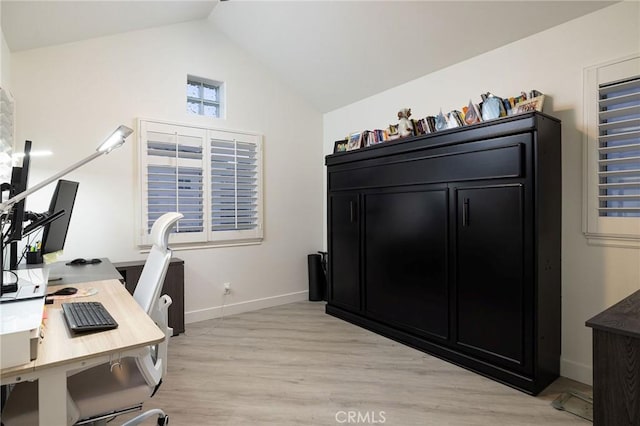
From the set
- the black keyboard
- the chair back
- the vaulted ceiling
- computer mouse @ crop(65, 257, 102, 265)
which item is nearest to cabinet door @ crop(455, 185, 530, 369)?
the vaulted ceiling

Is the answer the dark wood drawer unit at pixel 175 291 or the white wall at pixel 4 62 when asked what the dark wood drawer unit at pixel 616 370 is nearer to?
the dark wood drawer unit at pixel 175 291

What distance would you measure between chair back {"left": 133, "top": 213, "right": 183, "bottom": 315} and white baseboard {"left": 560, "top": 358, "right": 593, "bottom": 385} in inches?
108

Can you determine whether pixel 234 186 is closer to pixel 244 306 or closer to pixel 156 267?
pixel 244 306

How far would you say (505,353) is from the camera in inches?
93.5

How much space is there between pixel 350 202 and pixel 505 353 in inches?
75.3

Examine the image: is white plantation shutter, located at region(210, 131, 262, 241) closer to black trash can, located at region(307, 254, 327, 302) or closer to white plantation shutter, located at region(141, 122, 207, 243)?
white plantation shutter, located at region(141, 122, 207, 243)

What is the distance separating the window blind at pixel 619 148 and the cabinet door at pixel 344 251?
6.47 feet

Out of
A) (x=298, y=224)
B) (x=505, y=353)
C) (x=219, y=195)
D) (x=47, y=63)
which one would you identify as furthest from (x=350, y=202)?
(x=47, y=63)

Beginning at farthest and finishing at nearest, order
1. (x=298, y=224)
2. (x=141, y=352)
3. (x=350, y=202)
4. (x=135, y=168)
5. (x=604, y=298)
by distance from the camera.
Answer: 1. (x=298, y=224)
2. (x=350, y=202)
3. (x=135, y=168)
4. (x=604, y=298)
5. (x=141, y=352)

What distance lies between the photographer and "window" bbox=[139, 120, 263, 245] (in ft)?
11.5

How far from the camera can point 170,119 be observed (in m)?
3.65

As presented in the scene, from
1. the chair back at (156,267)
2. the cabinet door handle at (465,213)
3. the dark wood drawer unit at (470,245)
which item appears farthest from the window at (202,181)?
the cabinet door handle at (465,213)

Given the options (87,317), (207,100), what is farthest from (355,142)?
(87,317)

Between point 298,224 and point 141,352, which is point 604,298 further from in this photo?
point 298,224
